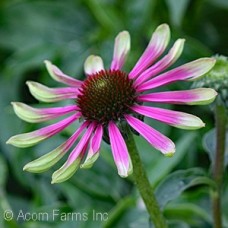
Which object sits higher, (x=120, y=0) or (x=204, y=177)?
(x=120, y=0)

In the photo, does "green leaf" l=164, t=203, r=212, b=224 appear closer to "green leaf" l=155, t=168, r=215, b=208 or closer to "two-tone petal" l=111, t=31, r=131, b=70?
"green leaf" l=155, t=168, r=215, b=208

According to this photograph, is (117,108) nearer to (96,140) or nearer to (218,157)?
(96,140)

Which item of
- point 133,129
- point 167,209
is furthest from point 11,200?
point 133,129

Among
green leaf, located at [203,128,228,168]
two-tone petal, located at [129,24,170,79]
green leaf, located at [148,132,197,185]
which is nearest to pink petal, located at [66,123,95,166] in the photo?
two-tone petal, located at [129,24,170,79]

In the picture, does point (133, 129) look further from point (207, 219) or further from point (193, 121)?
point (207, 219)

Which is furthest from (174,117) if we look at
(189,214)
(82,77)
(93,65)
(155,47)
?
(82,77)

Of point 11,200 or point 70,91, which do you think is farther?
point 11,200

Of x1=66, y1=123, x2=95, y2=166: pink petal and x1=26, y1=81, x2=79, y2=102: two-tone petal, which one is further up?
x1=26, y1=81, x2=79, y2=102: two-tone petal
